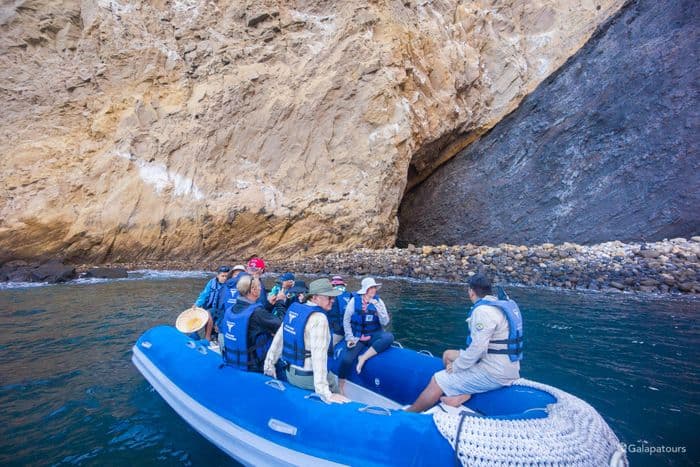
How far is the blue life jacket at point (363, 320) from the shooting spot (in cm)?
450

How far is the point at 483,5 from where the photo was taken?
24.5 m

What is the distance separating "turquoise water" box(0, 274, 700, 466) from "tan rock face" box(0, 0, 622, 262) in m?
6.17

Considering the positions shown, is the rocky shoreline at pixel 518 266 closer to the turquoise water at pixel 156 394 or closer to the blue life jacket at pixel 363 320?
the turquoise water at pixel 156 394

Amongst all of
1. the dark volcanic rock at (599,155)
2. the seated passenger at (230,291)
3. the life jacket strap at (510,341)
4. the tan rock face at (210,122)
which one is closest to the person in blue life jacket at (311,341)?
the life jacket strap at (510,341)

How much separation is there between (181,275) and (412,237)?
1259cm

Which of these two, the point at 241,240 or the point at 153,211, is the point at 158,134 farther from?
the point at 241,240

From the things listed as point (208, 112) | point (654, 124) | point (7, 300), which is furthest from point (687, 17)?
point (7, 300)

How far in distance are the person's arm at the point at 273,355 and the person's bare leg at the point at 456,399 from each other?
58.7 inches

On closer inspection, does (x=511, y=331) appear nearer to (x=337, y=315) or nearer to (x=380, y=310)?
(x=380, y=310)

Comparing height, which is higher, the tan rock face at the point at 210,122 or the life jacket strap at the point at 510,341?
the tan rock face at the point at 210,122

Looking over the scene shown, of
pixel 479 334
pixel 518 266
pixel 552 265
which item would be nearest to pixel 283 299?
pixel 479 334

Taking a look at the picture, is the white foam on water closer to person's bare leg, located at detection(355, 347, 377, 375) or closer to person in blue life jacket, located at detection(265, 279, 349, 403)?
person's bare leg, located at detection(355, 347, 377, 375)

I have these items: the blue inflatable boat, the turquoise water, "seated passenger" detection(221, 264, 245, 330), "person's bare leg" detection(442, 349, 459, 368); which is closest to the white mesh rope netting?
the blue inflatable boat

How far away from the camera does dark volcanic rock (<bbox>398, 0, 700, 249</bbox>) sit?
15.0 meters
